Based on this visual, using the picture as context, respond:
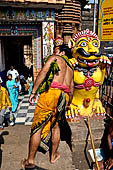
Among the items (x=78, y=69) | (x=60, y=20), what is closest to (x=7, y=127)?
(x=78, y=69)

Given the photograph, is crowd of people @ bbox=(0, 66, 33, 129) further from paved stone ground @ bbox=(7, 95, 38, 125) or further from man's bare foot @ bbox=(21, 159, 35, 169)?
man's bare foot @ bbox=(21, 159, 35, 169)

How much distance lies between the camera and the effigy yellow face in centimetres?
341

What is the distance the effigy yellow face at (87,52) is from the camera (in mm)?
3408

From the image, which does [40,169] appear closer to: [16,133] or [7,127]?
[16,133]

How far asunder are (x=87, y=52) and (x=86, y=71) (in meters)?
0.39

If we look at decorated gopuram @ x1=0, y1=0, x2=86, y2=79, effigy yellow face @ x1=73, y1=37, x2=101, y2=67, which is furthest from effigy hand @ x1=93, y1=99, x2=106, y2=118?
decorated gopuram @ x1=0, y1=0, x2=86, y2=79

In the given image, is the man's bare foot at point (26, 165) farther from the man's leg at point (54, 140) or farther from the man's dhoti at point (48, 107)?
the man's dhoti at point (48, 107)

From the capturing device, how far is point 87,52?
3.43 meters

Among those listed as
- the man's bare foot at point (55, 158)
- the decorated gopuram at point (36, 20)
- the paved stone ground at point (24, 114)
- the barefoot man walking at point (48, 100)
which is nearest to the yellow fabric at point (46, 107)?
the barefoot man walking at point (48, 100)

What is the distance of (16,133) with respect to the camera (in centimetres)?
455

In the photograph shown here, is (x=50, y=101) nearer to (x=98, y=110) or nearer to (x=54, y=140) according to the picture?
(x=54, y=140)

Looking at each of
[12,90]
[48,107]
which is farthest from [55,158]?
[12,90]

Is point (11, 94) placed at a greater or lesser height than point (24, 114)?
greater

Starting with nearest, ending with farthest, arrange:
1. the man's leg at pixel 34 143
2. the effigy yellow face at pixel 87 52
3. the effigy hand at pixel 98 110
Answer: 1. the man's leg at pixel 34 143
2. the effigy yellow face at pixel 87 52
3. the effigy hand at pixel 98 110
